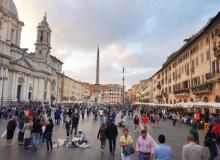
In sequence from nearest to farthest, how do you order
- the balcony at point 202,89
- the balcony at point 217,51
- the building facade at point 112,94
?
1. the balcony at point 217,51
2. the balcony at point 202,89
3. the building facade at point 112,94

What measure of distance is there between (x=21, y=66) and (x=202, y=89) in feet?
153

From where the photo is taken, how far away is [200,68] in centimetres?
3500

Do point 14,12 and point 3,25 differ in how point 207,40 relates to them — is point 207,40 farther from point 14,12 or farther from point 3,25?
point 14,12

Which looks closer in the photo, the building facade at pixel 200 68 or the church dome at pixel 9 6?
the building facade at pixel 200 68

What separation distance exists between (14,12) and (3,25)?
476 inches

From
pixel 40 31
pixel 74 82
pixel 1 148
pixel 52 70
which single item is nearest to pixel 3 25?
pixel 40 31

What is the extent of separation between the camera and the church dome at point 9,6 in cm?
5555

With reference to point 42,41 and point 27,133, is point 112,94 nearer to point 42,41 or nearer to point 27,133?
point 42,41

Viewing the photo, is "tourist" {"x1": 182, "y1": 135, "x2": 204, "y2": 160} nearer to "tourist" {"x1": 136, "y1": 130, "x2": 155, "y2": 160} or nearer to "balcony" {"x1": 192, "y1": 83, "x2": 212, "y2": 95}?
"tourist" {"x1": 136, "y1": 130, "x2": 155, "y2": 160}

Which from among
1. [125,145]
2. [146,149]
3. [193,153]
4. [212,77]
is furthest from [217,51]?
[193,153]

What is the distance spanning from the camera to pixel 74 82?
441 ft

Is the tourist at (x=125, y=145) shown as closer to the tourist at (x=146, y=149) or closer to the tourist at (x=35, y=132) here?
the tourist at (x=146, y=149)

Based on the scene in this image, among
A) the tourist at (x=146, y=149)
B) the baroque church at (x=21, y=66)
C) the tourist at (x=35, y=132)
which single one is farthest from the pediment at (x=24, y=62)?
the tourist at (x=146, y=149)

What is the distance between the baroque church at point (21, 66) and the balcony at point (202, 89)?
2988 cm
